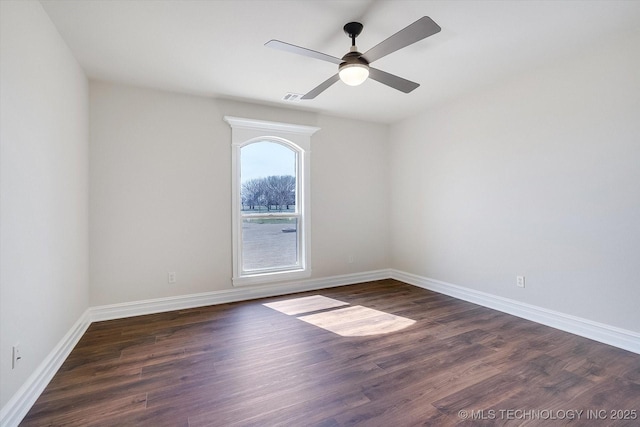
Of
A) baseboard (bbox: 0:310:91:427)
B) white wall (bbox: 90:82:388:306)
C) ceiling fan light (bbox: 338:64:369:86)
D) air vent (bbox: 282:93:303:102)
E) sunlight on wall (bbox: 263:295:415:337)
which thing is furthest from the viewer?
air vent (bbox: 282:93:303:102)

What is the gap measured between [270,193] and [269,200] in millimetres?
103

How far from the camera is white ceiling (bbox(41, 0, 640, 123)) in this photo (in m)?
2.14

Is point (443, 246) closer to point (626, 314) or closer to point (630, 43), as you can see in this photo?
point (626, 314)

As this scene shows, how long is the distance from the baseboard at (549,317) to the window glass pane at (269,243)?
82.4 inches

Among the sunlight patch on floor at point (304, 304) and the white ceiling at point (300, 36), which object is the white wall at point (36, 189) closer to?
the white ceiling at point (300, 36)

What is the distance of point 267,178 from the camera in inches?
170

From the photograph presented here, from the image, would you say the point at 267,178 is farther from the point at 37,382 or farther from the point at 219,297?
the point at 37,382

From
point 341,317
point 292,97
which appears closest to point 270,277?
point 341,317

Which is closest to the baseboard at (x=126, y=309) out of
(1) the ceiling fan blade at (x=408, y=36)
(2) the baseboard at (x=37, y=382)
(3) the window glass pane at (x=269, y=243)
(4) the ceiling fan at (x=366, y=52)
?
(2) the baseboard at (x=37, y=382)

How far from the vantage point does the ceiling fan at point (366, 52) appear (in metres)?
1.87

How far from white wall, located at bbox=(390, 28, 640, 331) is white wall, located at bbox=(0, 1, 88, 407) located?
13.8ft

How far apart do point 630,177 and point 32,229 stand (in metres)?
4.53

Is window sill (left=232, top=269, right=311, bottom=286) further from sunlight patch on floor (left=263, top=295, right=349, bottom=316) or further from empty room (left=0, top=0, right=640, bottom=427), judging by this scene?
sunlight patch on floor (left=263, top=295, right=349, bottom=316)

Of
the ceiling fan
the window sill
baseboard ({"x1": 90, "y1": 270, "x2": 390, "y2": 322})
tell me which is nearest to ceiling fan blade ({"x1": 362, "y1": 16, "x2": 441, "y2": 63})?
the ceiling fan
